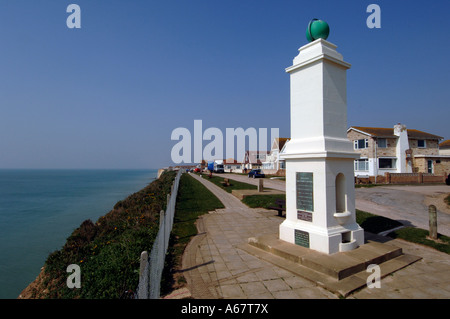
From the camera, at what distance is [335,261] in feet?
16.5

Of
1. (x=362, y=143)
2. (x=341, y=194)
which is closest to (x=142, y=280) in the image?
(x=341, y=194)

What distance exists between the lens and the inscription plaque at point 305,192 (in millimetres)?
5996

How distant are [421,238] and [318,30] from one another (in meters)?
7.16

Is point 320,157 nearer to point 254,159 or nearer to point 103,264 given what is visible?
point 103,264

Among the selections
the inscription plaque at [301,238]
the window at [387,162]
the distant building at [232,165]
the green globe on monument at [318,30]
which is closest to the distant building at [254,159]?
the distant building at [232,165]

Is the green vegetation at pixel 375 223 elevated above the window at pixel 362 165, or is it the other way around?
the window at pixel 362 165

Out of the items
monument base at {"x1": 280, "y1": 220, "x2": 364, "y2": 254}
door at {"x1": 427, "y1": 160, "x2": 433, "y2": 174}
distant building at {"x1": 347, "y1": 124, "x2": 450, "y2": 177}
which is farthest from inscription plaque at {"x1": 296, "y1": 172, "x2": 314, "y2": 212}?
door at {"x1": 427, "y1": 160, "x2": 433, "y2": 174}

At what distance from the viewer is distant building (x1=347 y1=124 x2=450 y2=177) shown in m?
29.4

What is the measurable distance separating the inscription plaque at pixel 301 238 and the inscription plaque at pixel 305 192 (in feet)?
1.93

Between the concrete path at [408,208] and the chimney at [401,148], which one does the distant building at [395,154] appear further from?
the concrete path at [408,208]

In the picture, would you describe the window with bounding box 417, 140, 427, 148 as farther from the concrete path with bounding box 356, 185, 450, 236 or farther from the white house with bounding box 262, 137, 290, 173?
the white house with bounding box 262, 137, 290, 173

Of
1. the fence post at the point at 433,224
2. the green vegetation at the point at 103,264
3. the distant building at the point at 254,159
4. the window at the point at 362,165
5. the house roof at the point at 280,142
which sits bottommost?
the green vegetation at the point at 103,264
